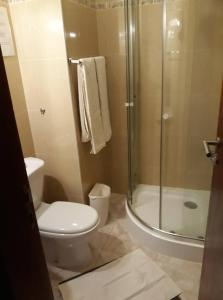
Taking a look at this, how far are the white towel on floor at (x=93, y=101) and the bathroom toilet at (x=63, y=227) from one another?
0.47m

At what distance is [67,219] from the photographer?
1.60 metres

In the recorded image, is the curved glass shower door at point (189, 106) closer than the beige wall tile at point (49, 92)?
No

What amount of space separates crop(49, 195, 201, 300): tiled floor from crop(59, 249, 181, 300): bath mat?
0.17 ft

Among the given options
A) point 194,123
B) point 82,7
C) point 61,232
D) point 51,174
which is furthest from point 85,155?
point 82,7

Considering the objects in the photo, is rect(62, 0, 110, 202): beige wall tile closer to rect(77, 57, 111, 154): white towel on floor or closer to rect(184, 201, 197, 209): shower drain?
rect(77, 57, 111, 154): white towel on floor

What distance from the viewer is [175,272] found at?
1.62 m

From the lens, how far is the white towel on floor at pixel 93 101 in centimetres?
173

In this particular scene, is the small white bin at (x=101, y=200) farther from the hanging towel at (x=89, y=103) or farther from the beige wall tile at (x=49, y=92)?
the hanging towel at (x=89, y=103)

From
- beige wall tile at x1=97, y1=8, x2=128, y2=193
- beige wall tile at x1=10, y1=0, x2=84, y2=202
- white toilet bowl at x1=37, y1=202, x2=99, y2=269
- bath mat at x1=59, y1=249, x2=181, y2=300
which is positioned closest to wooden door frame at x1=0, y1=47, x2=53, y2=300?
white toilet bowl at x1=37, y1=202, x2=99, y2=269

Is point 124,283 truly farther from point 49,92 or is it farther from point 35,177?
point 49,92

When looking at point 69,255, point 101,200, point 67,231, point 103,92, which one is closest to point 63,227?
point 67,231

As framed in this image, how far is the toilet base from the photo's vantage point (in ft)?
5.54

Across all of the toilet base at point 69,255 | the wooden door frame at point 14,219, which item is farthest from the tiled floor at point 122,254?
the wooden door frame at point 14,219

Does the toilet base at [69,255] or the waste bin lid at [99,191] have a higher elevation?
the waste bin lid at [99,191]
